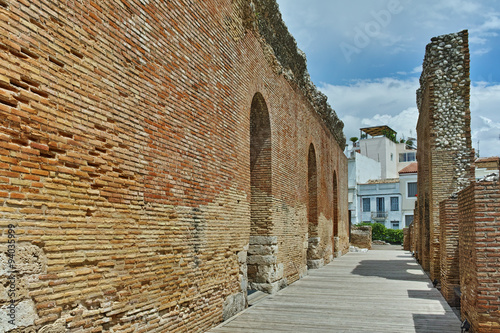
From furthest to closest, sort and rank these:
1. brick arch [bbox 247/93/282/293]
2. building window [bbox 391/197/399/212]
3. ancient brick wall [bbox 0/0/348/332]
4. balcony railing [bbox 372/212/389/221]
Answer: balcony railing [bbox 372/212/389/221] → building window [bbox 391/197/399/212] → brick arch [bbox 247/93/282/293] → ancient brick wall [bbox 0/0/348/332]

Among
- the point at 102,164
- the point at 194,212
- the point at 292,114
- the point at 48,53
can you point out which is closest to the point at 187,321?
the point at 194,212

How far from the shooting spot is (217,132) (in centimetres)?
654

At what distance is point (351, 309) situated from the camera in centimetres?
765

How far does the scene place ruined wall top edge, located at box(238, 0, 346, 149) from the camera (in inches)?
328

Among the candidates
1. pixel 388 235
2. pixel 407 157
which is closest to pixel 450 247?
pixel 388 235

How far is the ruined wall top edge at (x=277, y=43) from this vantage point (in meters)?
8.32

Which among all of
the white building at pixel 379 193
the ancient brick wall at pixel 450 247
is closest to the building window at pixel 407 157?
the white building at pixel 379 193

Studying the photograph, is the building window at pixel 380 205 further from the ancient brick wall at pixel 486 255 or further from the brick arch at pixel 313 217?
the ancient brick wall at pixel 486 255

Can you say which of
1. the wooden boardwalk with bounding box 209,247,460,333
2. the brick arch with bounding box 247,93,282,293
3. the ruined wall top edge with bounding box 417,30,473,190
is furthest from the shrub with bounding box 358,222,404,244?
the brick arch with bounding box 247,93,282,293

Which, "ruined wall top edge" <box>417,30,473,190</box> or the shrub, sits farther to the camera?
the shrub

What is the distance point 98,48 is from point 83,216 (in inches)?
60.2

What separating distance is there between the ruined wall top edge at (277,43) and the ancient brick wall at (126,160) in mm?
186

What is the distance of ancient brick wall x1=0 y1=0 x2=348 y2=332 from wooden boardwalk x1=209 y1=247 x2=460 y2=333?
687 mm

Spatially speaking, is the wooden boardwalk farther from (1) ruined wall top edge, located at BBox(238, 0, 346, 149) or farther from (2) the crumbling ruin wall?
(1) ruined wall top edge, located at BBox(238, 0, 346, 149)
